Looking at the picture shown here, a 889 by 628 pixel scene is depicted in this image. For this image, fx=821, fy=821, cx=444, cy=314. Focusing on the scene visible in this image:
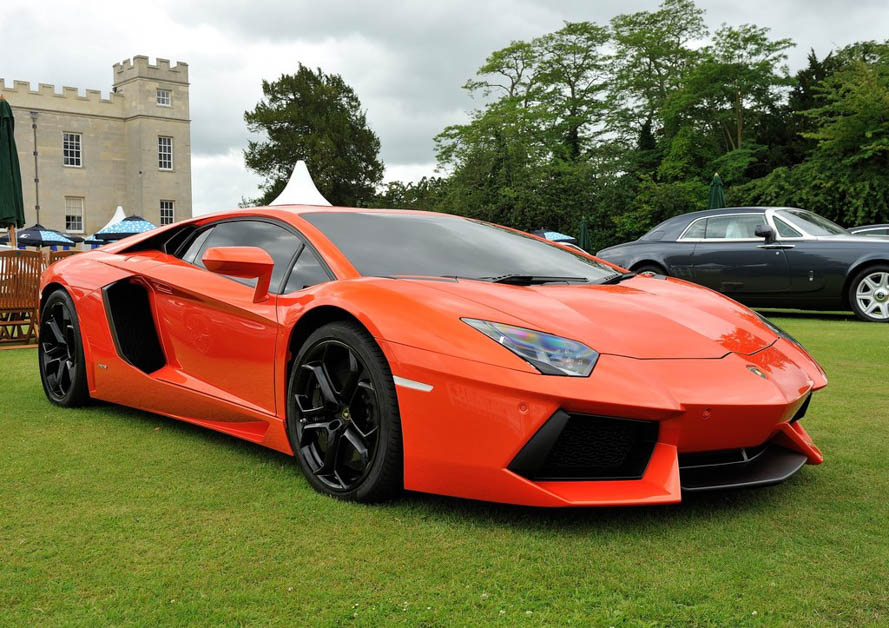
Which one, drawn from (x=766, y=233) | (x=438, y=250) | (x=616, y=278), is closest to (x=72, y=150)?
(x=766, y=233)

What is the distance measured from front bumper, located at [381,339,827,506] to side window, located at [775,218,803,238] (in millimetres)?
7786

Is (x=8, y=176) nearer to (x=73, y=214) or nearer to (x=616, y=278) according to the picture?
(x=616, y=278)

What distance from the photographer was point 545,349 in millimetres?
2568

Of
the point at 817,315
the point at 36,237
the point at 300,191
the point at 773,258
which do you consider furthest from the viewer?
the point at 36,237

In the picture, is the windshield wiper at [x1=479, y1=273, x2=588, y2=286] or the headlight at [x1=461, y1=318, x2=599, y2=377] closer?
the headlight at [x1=461, y1=318, x2=599, y2=377]

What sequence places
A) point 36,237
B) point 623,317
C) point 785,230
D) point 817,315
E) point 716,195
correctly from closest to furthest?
point 623,317 < point 785,230 < point 817,315 < point 716,195 < point 36,237

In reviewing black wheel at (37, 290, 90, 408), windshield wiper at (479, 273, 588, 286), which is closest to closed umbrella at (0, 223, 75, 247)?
black wheel at (37, 290, 90, 408)

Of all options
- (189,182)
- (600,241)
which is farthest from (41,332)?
(189,182)

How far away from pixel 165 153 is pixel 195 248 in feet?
164

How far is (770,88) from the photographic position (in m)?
35.2

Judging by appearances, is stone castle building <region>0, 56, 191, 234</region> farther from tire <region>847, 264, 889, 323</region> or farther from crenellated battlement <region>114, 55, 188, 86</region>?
tire <region>847, 264, 889, 323</region>

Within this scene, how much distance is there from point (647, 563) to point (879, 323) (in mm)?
8033

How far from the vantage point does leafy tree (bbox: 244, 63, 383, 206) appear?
50.6 m

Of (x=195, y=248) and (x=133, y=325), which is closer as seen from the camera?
(x=195, y=248)
